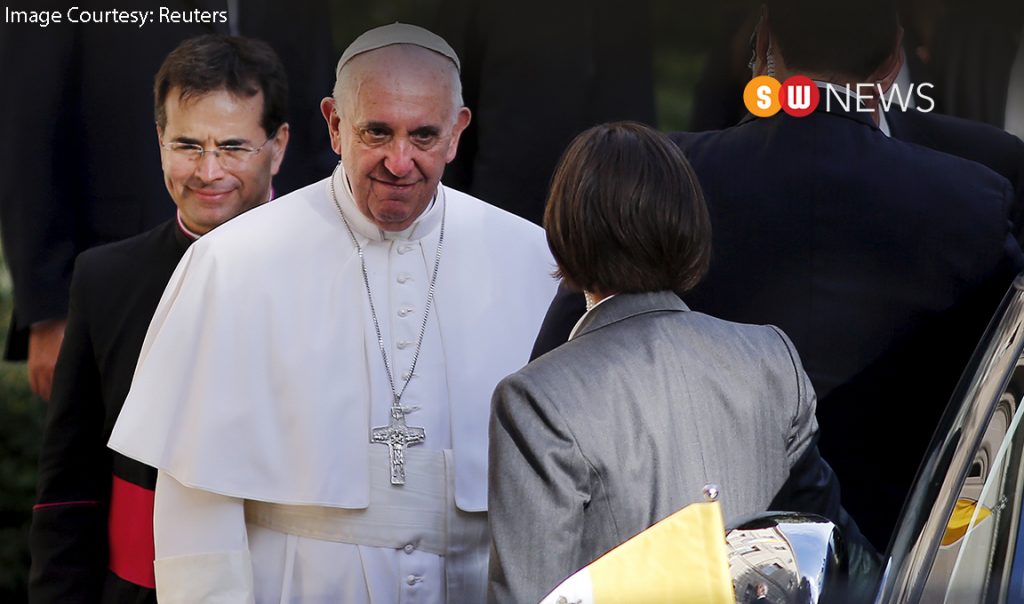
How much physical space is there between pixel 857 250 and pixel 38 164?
1.99m

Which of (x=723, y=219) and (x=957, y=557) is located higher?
(x=723, y=219)

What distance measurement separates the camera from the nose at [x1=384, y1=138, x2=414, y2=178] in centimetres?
327

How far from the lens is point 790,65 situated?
3549mm

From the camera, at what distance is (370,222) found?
3355 millimetres

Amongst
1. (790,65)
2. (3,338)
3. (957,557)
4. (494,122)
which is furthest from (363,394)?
(957,557)

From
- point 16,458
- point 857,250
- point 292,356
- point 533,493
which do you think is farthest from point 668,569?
point 16,458

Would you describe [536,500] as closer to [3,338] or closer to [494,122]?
[494,122]

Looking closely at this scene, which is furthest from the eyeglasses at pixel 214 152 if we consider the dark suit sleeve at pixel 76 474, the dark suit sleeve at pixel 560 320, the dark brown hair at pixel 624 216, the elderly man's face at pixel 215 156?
the dark brown hair at pixel 624 216

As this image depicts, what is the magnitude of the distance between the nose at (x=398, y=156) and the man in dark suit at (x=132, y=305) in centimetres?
39

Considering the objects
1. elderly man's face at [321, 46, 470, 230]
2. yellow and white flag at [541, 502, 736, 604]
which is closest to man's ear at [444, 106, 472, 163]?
elderly man's face at [321, 46, 470, 230]

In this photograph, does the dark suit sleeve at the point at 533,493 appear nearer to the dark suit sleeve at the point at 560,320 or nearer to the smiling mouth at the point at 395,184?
the dark suit sleeve at the point at 560,320

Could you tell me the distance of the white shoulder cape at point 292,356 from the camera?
126 inches

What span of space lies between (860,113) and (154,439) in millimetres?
1828

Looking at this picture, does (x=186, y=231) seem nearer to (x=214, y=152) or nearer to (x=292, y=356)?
(x=214, y=152)
